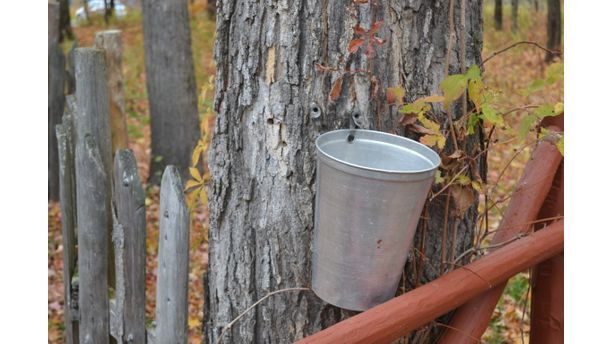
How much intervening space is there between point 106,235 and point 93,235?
47 millimetres

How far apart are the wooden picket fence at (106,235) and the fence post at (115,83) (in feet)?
2.08

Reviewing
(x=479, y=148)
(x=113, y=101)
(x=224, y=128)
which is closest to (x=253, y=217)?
(x=224, y=128)

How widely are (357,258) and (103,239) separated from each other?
1.24 m

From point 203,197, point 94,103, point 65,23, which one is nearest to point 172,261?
point 203,197

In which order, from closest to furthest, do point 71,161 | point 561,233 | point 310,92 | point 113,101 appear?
point 310,92 < point 561,233 < point 71,161 < point 113,101

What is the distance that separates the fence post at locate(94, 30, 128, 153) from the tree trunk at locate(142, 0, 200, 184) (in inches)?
74.3

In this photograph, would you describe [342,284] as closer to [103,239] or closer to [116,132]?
[103,239]

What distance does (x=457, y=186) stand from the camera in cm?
204

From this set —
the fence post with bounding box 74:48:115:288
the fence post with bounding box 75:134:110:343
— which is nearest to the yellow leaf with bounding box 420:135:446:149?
the fence post with bounding box 75:134:110:343

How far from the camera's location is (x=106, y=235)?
2.68 meters

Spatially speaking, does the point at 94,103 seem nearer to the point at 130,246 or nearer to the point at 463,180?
the point at 130,246

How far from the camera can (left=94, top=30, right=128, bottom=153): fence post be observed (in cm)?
404

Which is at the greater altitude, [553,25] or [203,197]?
[553,25]

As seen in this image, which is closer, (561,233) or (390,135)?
(390,135)
